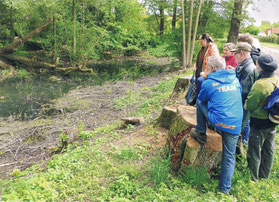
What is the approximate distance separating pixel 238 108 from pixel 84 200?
106 inches

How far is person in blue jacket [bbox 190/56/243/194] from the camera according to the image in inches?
124

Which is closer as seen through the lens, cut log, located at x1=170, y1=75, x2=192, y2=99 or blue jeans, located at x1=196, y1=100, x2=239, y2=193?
blue jeans, located at x1=196, y1=100, x2=239, y2=193

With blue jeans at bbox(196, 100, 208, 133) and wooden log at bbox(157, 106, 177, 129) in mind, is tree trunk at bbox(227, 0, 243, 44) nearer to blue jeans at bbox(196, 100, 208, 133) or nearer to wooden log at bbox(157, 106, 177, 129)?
wooden log at bbox(157, 106, 177, 129)

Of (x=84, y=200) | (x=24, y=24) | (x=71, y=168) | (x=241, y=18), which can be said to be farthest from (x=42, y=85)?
(x=241, y=18)

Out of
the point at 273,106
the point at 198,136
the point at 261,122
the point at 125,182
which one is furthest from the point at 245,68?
the point at 125,182

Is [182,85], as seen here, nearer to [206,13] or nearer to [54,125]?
[54,125]

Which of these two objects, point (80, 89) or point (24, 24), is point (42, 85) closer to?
point (80, 89)

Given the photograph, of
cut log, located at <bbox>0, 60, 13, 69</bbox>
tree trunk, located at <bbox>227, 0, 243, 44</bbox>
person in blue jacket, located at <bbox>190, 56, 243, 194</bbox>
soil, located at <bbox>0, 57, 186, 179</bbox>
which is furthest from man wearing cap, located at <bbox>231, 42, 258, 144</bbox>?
cut log, located at <bbox>0, 60, 13, 69</bbox>

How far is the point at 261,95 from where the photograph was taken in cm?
341

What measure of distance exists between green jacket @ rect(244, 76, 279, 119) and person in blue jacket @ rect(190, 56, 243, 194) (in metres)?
0.36

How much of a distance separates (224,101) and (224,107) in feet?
0.28

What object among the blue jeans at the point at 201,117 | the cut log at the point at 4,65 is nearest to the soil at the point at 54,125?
the blue jeans at the point at 201,117

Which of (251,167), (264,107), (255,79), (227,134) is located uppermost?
(255,79)

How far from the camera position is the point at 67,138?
227 inches
